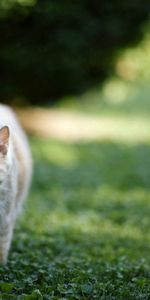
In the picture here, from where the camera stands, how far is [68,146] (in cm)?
1831

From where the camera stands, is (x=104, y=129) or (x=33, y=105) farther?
(x=33, y=105)

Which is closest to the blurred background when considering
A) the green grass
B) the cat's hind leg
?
the green grass

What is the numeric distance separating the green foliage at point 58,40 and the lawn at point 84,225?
211 centimetres

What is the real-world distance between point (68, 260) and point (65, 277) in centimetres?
114

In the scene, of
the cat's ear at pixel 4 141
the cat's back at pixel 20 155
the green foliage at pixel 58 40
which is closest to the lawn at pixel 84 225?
the cat's back at pixel 20 155

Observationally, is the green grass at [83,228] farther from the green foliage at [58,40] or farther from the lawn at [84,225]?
the green foliage at [58,40]

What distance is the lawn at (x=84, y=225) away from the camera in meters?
5.89

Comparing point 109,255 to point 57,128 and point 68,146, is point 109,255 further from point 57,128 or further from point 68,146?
point 57,128

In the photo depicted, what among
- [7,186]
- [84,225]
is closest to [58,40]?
[84,225]

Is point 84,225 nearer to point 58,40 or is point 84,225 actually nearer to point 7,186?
point 7,186

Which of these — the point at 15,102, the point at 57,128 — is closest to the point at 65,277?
the point at 57,128

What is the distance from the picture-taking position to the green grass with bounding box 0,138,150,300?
589cm

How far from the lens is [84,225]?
32.8 feet

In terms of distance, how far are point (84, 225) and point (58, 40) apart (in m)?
9.94
